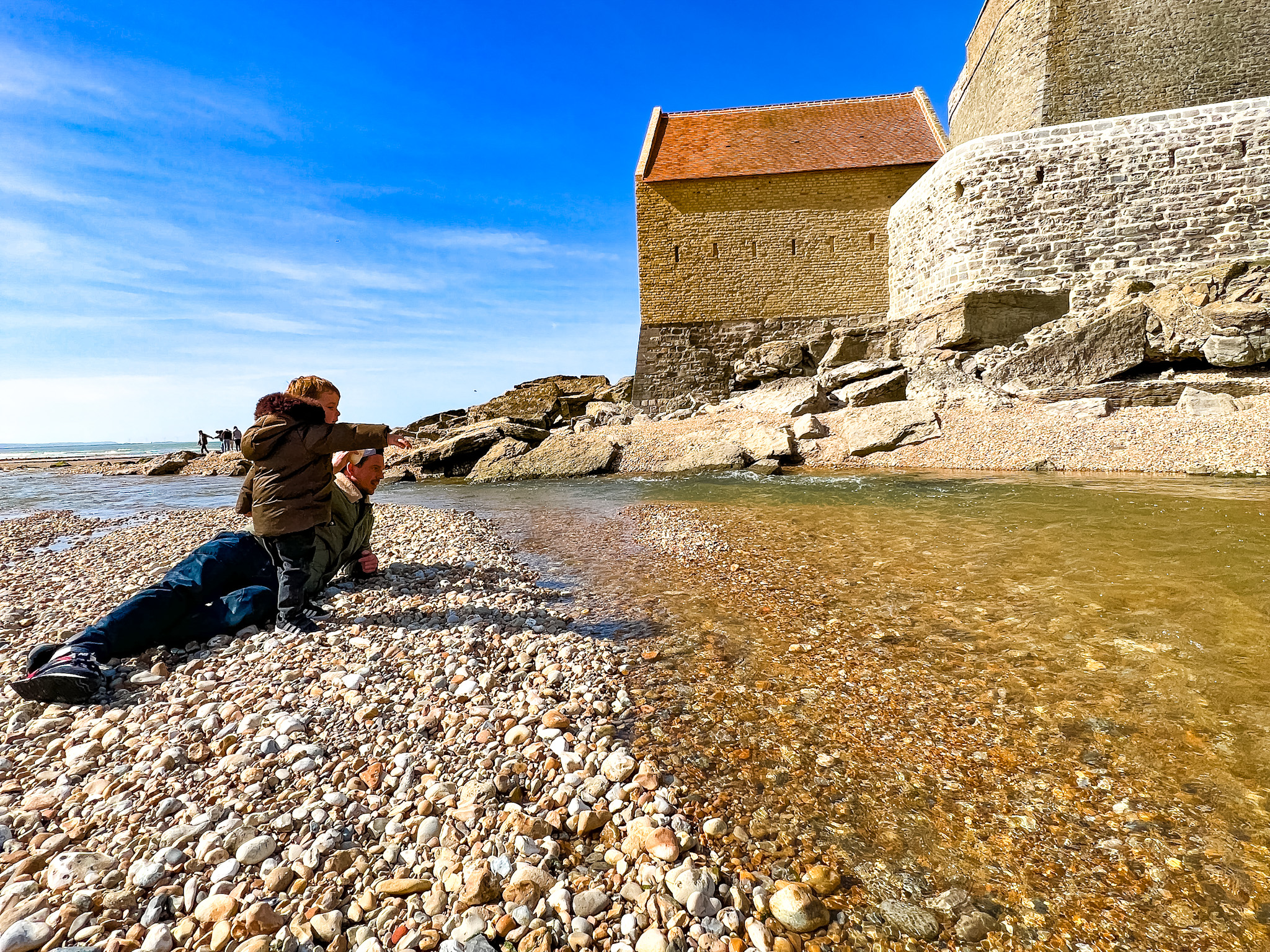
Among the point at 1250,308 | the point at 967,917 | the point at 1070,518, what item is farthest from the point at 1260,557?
the point at 1250,308

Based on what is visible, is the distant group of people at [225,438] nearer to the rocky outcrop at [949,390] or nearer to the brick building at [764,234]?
the brick building at [764,234]

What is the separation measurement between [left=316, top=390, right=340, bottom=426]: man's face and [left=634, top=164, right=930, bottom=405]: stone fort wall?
63.8 feet

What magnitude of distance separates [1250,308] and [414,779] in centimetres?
1911

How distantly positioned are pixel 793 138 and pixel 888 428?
1478cm

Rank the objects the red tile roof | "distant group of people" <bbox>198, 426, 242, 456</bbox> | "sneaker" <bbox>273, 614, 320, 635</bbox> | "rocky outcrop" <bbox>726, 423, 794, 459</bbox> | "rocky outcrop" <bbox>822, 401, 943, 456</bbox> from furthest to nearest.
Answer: "distant group of people" <bbox>198, 426, 242, 456</bbox>
the red tile roof
"rocky outcrop" <bbox>726, 423, 794, 459</bbox>
"rocky outcrop" <bbox>822, 401, 943, 456</bbox>
"sneaker" <bbox>273, 614, 320, 635</bbox>

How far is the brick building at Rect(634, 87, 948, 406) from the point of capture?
21.7m

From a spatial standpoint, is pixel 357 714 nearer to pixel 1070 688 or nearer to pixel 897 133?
pixel 1070 688

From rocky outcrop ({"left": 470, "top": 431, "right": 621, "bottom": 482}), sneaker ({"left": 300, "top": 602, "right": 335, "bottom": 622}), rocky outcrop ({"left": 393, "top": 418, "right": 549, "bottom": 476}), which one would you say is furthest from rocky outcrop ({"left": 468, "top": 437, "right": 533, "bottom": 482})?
sneaker ({"left": 300, "top": 602, "right": 335, "bottom": 622})

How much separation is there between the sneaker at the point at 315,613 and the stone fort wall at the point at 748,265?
1954cm

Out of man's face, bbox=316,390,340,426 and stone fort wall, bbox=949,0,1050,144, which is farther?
stone fort wall, bbox=949,0,1050,144

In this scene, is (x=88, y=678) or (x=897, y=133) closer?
(x=88, y=678)

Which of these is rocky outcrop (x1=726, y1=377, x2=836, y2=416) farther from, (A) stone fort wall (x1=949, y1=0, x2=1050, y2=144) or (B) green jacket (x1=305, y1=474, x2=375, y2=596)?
(B) green jacket (x1=305, y1=474, x2=375, y2=596)

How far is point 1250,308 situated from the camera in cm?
1343

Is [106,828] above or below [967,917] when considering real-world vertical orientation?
above
